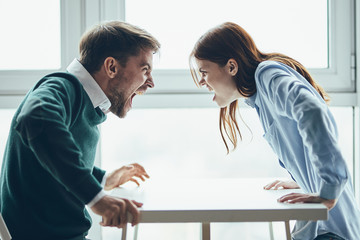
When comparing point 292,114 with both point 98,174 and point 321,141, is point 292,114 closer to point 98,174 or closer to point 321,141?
point 321,141

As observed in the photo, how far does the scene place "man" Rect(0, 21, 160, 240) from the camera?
776 mm

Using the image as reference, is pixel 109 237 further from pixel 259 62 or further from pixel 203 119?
pixel 259 62

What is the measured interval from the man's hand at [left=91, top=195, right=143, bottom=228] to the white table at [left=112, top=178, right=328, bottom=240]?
2 centimetres

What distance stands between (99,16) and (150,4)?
223 millimetres

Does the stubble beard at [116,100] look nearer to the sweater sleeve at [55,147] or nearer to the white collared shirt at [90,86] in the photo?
the white collared shirt at [90,86]

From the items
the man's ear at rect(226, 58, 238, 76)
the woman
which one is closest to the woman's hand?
the woman

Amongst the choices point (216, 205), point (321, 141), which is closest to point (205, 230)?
point (216, 205)

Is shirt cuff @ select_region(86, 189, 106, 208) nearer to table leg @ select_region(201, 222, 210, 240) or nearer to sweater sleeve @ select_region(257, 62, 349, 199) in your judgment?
table leg @ select_region(201, 222, 210, 240)

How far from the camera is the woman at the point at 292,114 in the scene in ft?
2.82

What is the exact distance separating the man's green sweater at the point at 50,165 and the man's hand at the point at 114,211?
3cm

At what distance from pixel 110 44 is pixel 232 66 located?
1.21 ft

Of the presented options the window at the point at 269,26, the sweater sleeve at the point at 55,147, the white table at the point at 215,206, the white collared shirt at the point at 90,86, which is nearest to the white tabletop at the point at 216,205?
the white table at the point at 215,206

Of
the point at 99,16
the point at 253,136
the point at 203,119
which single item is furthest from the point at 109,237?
the point at 99,16

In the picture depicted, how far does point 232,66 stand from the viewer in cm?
119
